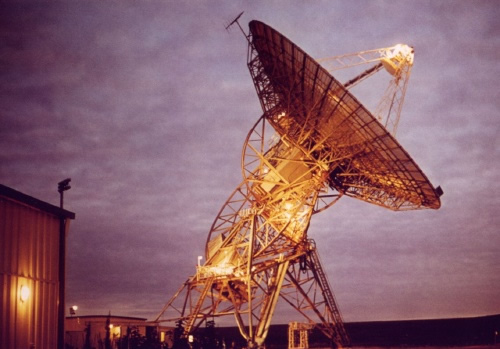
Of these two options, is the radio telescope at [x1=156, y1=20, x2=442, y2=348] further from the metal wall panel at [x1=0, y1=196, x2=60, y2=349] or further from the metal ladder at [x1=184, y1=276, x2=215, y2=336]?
the metal wall panel at [x1=0, y1=196, x2=60, y2=349]

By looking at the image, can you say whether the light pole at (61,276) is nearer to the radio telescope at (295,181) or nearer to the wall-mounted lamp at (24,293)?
the wall-mounted lamp at (24,293)

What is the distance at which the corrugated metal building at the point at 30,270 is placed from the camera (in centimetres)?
1898

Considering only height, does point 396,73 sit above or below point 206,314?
above

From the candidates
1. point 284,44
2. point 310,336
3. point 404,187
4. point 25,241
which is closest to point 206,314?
point 404,187

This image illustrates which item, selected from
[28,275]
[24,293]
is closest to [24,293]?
[24,293]

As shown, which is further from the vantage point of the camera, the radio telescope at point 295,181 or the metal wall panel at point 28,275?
the radio telescope at point 295,181

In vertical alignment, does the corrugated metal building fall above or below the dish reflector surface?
below

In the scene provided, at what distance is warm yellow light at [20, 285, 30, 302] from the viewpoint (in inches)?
768

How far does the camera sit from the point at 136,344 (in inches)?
1312

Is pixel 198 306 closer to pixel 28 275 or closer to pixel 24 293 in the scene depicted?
pixel 28 275

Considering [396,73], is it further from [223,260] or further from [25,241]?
[25,241]

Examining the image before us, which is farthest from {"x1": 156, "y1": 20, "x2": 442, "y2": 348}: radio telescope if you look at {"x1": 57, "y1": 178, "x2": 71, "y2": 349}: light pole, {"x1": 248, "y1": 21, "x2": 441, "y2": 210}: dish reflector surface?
{"x1": 57, "y1": 178, "x2": 71, "y2": 349}: light pole

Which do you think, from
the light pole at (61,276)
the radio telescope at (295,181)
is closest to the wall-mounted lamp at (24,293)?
the light pole at (61,276)

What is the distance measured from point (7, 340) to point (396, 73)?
→ 30.5 m
